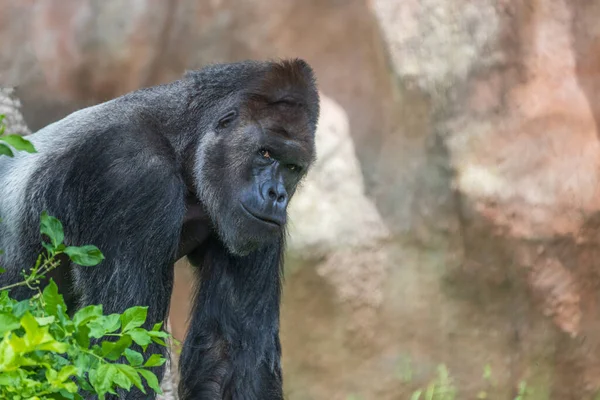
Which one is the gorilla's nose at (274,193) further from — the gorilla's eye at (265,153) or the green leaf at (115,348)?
the green leaf at (115,348)

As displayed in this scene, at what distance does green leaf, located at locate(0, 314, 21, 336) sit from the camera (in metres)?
2.29

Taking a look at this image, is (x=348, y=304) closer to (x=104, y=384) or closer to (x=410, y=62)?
(x=410, y=62)

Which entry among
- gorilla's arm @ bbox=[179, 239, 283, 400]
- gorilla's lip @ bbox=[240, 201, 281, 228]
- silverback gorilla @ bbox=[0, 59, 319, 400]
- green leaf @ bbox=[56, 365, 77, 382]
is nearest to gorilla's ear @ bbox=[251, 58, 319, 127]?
silverback gorilla @ bbox=[0, 59, 319, 400]

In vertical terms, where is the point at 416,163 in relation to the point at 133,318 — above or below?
above

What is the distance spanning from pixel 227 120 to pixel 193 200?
41cm

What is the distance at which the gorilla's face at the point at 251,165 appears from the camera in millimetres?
4098

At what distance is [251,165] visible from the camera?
4.13 meters

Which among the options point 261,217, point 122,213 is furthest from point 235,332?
point 122,213

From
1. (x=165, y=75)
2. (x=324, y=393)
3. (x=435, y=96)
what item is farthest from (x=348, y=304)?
(x=165, y=75)

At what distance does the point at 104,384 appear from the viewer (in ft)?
7.86

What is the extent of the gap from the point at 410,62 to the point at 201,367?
9.11 ft

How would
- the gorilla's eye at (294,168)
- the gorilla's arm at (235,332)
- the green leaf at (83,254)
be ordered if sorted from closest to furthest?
the green leaf at (83,254) → the gorilla's eye at (294,168) → the gorilla's arm at (235,332)

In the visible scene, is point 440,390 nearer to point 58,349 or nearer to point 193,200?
point 193,200

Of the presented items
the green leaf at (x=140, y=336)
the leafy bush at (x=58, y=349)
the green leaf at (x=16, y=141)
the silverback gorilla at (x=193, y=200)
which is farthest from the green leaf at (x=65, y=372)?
the silverback gorilla at (x=193, y=200)
